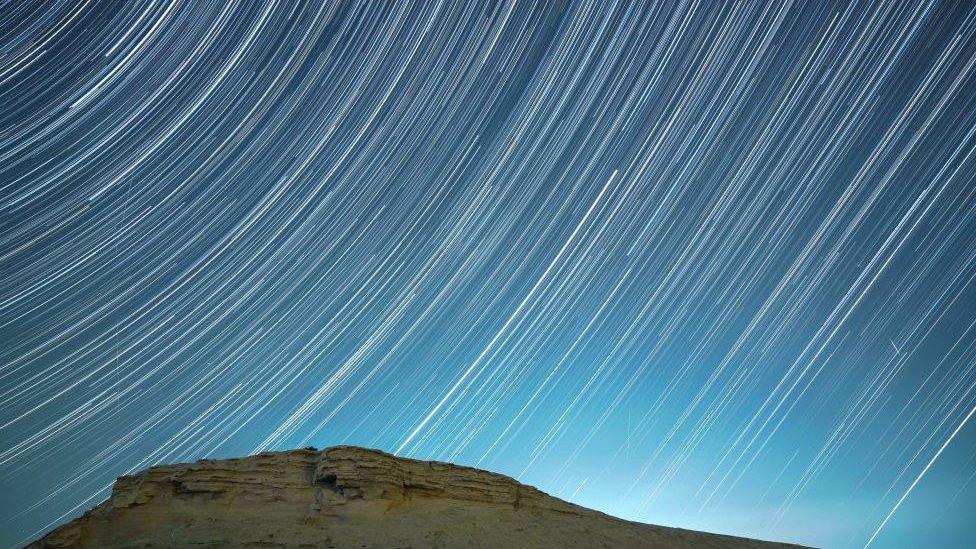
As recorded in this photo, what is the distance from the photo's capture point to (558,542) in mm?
16234

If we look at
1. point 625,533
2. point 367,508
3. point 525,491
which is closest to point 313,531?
point 367,508

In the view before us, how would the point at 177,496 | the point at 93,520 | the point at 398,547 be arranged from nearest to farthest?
the point at 398,547 < the point at 93,520 < the point at 177,496

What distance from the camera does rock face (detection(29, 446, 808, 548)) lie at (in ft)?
48.1

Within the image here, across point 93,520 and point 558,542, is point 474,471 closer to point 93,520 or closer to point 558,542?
point 558,542

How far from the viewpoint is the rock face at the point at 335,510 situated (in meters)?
14.6

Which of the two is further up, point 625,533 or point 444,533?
point 625,533

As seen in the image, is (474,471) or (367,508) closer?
(367,508)

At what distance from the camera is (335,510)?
52.5 feet

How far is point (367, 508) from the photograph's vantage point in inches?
640

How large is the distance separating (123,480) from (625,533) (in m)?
15.4

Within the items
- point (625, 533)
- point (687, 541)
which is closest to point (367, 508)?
point (625, 533)

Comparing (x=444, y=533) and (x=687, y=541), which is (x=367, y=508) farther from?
(x=687, y=541)

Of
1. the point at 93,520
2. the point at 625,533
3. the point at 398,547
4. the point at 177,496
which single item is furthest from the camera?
the point at 625,533

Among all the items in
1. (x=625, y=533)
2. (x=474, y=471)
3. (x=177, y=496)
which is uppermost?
(x=474, y=471)
